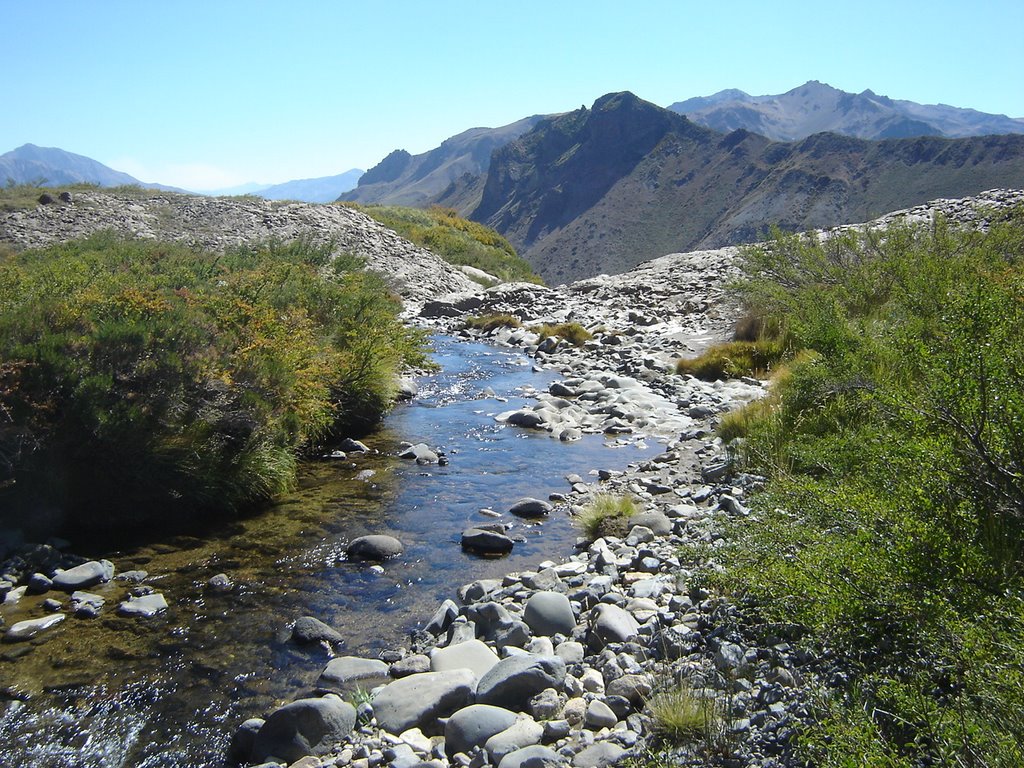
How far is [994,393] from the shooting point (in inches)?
145

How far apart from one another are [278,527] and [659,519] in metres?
4.23

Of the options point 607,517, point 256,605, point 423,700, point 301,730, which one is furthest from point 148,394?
point 607,517

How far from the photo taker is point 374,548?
25.0 feet

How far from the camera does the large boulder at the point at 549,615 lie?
570 centimetres

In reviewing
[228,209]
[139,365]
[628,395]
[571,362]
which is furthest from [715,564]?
[228,209]

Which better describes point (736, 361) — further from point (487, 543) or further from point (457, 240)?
point (457, 240)

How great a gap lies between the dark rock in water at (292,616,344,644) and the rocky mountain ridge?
21.0 metres

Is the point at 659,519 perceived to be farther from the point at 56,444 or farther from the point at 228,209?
the point at 228,209

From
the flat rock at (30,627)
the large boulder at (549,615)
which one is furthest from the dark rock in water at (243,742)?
the flat rock at (30,627)

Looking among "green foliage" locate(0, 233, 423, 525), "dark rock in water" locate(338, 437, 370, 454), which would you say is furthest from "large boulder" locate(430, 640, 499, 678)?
"dark rock in water" locate(338, 437, 370, 454)

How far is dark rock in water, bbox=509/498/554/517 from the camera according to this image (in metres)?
8.80

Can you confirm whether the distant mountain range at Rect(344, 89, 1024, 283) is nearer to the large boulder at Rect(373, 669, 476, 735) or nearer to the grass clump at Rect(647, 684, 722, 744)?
the large boulder at Rect(373, 669, 476, 735)

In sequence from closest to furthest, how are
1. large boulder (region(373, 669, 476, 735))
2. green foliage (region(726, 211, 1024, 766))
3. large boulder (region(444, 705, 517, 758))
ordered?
green foliage (region(726, 211, 1024, 766)) < large boulder (region(444, 705, 517, 758)) < large boulder (region(373, 669, 476, 735))

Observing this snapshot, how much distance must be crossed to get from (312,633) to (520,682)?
2.05 metres
